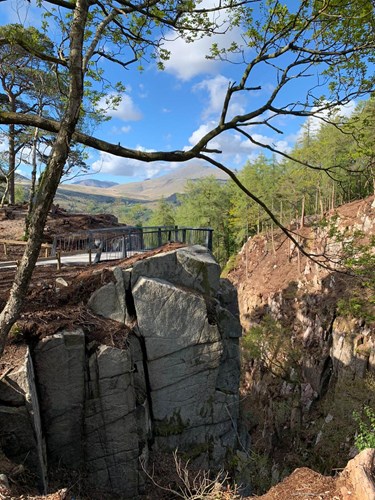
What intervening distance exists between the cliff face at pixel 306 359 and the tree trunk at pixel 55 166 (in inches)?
537

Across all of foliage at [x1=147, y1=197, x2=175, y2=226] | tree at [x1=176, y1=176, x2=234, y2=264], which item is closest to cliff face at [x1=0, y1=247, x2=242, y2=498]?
tree at [x1=176, y1=176, x2=234, y2=264]

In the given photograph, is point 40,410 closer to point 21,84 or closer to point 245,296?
point 21,84

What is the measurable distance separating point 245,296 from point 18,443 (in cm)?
3012

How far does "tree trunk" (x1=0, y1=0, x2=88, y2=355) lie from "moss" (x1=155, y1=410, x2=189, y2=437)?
16.4ft

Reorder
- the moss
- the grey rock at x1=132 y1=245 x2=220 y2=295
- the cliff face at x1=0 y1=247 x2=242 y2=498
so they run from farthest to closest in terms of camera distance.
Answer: the grey rock at x1=132 y1=245 x2=220 y2=295
the moss
the cliff face at x1=0 y1=247 x2=242 y2=498

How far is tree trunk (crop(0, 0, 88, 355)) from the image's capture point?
4.88m

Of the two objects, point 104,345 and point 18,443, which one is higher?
point 104,345

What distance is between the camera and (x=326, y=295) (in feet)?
86.3

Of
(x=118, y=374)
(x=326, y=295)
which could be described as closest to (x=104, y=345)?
(x=118, y=374)

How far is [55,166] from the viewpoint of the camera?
16.1 feet

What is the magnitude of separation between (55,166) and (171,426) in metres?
7.09

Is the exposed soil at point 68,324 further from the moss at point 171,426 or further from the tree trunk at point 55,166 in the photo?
the tree trunk at point 55,166

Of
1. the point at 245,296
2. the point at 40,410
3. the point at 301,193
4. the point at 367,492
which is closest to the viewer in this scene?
the point at 367,492

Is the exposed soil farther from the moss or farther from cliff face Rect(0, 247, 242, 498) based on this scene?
the moss
